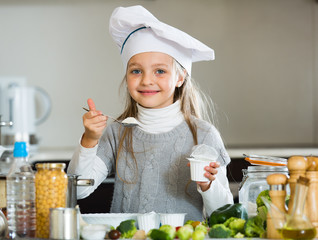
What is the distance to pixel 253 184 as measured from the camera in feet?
4.17

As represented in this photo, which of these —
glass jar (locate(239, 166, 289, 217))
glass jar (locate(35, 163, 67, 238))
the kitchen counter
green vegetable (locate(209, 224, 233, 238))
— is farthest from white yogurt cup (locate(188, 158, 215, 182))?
the kitchen counter

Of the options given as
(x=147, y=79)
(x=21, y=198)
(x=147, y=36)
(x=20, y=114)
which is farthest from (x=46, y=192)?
(x=20, y=114)

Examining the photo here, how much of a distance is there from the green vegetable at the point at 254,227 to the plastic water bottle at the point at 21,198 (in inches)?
17.7

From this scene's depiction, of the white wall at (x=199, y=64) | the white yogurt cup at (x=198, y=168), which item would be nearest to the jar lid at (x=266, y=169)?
the white yogurt cup at (x=198, y=168)

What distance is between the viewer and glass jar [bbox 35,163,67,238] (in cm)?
109

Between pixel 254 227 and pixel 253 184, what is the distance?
7.3 inches

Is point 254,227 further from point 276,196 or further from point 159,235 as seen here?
point 159,235

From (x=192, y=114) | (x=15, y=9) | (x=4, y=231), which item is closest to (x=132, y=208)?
(x=192, y=114)

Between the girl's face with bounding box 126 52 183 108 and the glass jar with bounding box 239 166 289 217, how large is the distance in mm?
499

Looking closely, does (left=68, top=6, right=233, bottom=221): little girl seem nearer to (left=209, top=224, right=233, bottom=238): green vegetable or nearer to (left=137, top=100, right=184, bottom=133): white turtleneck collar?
(left=137, top=100, right=184, bottom=133): white turtleneck collar

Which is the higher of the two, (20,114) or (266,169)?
(20,114)

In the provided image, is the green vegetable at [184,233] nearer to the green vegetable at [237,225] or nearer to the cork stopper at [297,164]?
the green vegetable at [237,225]

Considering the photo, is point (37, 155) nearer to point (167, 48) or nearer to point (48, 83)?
point (48, 83)

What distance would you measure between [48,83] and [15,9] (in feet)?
1.83
